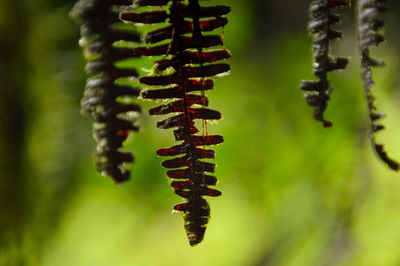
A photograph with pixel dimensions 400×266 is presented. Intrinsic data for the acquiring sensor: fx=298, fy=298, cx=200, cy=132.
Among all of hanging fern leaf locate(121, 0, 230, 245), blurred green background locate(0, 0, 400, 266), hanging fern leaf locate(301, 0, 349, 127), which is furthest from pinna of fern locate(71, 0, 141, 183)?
blurred green background locate(0, 0, 400, 266)

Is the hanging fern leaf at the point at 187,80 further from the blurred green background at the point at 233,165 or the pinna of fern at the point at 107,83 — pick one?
the blurred green background at the point at 233,165

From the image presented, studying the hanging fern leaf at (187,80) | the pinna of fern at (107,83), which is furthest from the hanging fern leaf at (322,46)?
the pinna of fern at (107,83)

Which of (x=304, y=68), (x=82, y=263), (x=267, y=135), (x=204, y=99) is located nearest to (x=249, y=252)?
(x=267, y=135)

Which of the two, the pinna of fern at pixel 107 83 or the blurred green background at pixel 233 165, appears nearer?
the pinna of fern at pixel 107 83

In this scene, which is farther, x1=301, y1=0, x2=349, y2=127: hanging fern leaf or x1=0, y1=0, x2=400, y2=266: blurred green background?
x1=0, y1=0, x2=400, y2=266: blurred green background

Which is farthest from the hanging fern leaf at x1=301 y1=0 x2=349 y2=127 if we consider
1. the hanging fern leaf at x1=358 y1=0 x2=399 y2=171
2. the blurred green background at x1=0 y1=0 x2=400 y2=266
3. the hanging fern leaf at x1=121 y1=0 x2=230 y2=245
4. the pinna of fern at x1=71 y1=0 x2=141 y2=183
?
the blurred green background at x1=0 y1=0 x2=400 y2=266

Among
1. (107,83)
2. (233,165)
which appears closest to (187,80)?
(107,83)

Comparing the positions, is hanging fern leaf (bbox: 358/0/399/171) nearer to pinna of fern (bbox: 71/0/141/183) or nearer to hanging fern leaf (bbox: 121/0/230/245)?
hanging fern leaf (bbox: 121/0/230/245)
